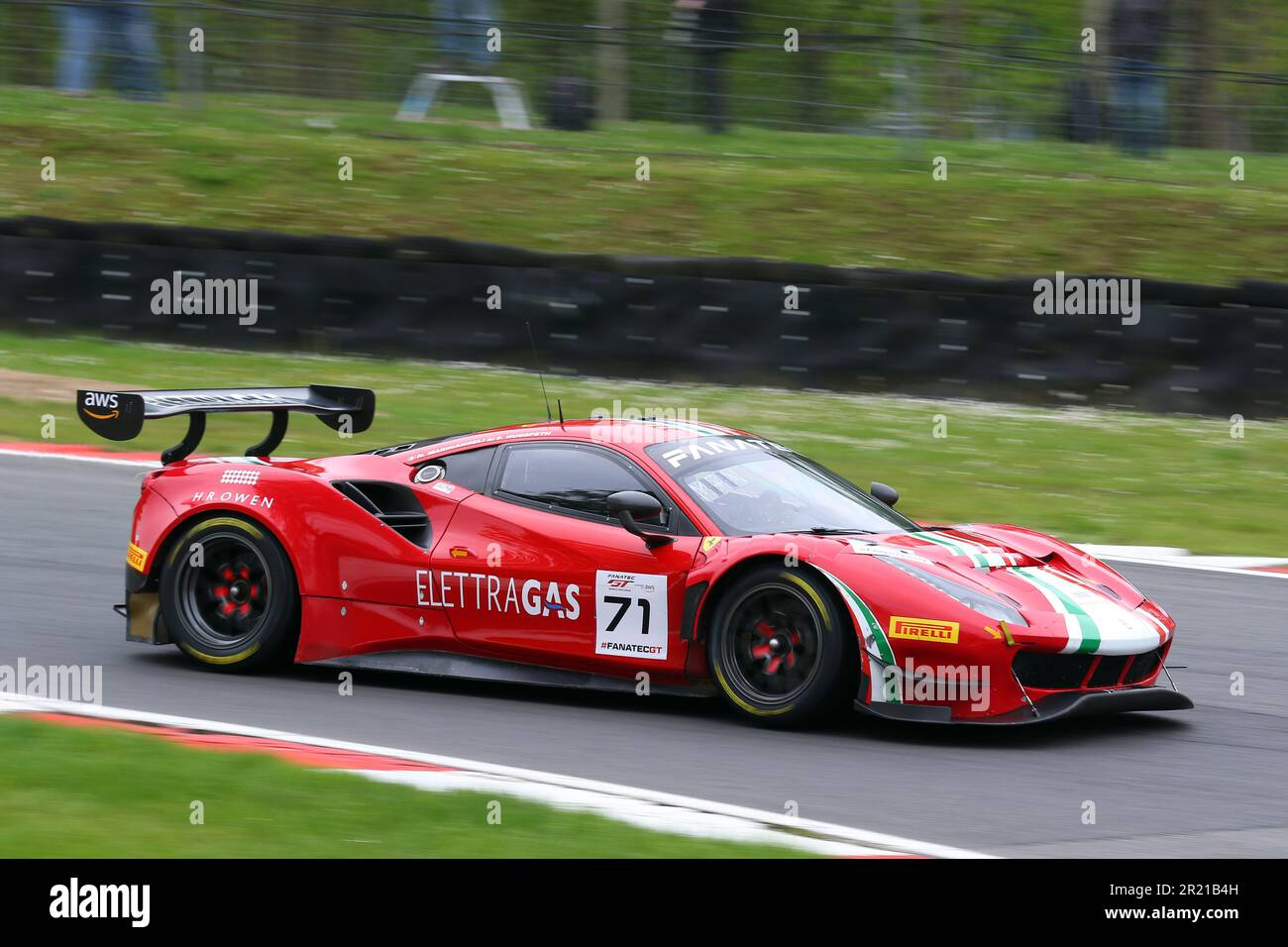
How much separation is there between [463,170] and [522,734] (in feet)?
43.5

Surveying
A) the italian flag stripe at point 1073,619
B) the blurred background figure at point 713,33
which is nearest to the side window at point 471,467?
the italian flag stripe at point 1073,619

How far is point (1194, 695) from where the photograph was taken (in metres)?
7.49

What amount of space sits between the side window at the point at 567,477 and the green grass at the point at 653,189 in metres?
10.1

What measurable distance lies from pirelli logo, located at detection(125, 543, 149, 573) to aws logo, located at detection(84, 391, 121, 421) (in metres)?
0.63

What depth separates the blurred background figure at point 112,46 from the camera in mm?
18312

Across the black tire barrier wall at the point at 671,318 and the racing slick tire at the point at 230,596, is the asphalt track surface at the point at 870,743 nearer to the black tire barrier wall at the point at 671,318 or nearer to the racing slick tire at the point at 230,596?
the racing slick tire at the point at 230,596

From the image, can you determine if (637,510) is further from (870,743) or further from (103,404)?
(103,404)

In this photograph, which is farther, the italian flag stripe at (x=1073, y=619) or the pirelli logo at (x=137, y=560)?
the pirelli logo at (x=137, y=560)

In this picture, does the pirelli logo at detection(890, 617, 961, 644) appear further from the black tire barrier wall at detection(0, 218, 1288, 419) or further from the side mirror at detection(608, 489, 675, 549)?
the black tire barrier wall at detection(0, 218, 1288, 419)

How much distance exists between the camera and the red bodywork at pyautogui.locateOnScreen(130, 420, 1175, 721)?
21.3ft

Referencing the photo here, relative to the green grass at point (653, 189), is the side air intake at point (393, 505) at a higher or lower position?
lower

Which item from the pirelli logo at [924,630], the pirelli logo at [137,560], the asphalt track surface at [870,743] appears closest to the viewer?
the asphalt track surface at [870,743]
